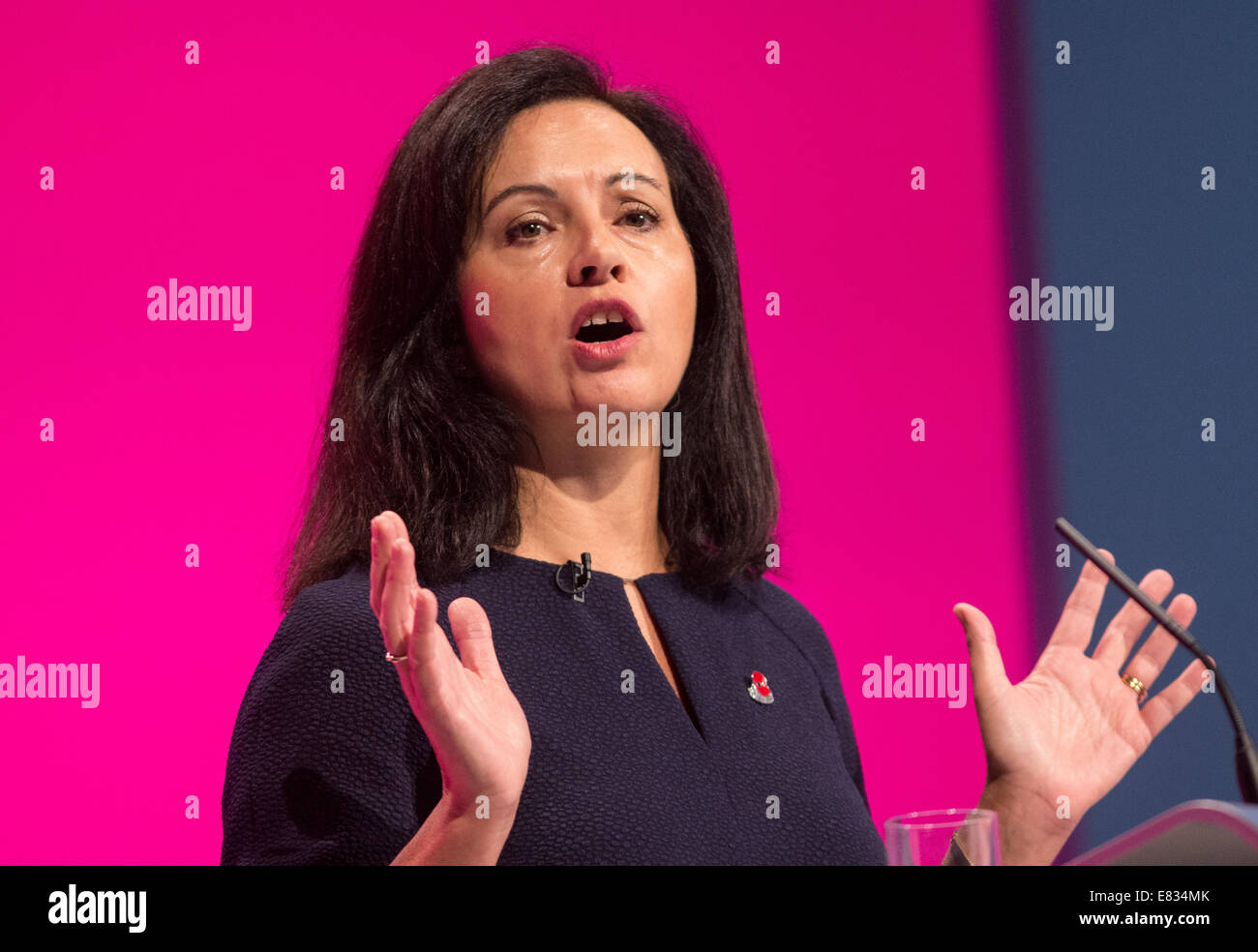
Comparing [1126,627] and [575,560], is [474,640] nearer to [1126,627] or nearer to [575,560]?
[575,560]

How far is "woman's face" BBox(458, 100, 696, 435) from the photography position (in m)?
1.65

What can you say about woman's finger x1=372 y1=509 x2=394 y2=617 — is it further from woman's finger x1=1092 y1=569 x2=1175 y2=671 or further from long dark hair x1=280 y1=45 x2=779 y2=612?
woman's finger x1=1092 y1=569 x2=1175 y2=671

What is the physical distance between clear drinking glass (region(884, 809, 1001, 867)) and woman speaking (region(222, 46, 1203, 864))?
0.29 metres

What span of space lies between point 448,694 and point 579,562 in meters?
0.54

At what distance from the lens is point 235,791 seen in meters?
1.40

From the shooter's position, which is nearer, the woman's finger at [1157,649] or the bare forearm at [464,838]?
the bare forearm at [464,838]

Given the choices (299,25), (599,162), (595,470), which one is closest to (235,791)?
(595,470)

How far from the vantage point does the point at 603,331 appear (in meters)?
1.76

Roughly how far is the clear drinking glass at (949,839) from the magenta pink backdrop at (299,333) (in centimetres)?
128

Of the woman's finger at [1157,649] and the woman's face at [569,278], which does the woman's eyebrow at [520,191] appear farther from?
the woman's finger at [1157,649]

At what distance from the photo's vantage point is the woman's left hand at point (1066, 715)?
5.44 ft

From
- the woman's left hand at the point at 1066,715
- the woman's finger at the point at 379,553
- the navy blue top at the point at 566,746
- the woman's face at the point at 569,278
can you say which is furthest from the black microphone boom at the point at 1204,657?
the woman's finger at the point at 379,553

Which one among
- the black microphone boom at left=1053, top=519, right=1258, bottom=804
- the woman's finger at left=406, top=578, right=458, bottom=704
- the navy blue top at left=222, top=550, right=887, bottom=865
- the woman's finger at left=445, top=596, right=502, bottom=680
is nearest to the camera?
the woman's finger at left=406, top=578, right=458, bottom=704

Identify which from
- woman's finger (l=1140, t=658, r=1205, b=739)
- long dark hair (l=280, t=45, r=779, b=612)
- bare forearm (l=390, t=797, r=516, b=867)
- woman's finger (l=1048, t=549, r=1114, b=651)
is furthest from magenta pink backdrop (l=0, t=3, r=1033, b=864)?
bare forearm (l=390, t=797, r=516, b=867)
